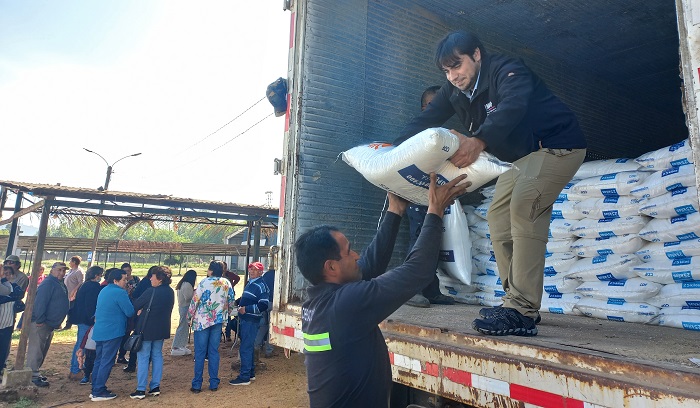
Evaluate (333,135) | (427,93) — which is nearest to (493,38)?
(427,93)

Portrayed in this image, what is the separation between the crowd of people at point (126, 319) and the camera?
5.38m

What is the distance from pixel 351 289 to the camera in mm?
1338

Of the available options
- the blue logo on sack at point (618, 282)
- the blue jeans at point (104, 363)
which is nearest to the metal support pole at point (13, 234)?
the blue jeans at point (104, 363)

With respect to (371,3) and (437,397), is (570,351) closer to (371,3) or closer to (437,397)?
(437,397)

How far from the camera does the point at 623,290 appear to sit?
247 centimetres

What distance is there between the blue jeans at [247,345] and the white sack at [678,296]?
4.77 m

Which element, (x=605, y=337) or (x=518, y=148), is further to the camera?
(x=518, y=148)

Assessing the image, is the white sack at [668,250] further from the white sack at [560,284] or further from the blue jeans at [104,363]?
the blue jeans at [104,363]

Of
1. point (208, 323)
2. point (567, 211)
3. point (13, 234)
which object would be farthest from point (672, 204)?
point (13, 234)

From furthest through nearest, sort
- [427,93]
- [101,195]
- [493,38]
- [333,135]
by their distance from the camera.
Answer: [101,195], [493,38], [427,93], [333,135]

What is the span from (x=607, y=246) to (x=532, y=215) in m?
1.20

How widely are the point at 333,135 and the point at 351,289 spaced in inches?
65.6

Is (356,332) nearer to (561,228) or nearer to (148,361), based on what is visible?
(561,228)

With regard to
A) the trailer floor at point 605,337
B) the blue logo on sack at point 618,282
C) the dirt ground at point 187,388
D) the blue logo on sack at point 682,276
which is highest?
the blue logo on sack at point 682,276
